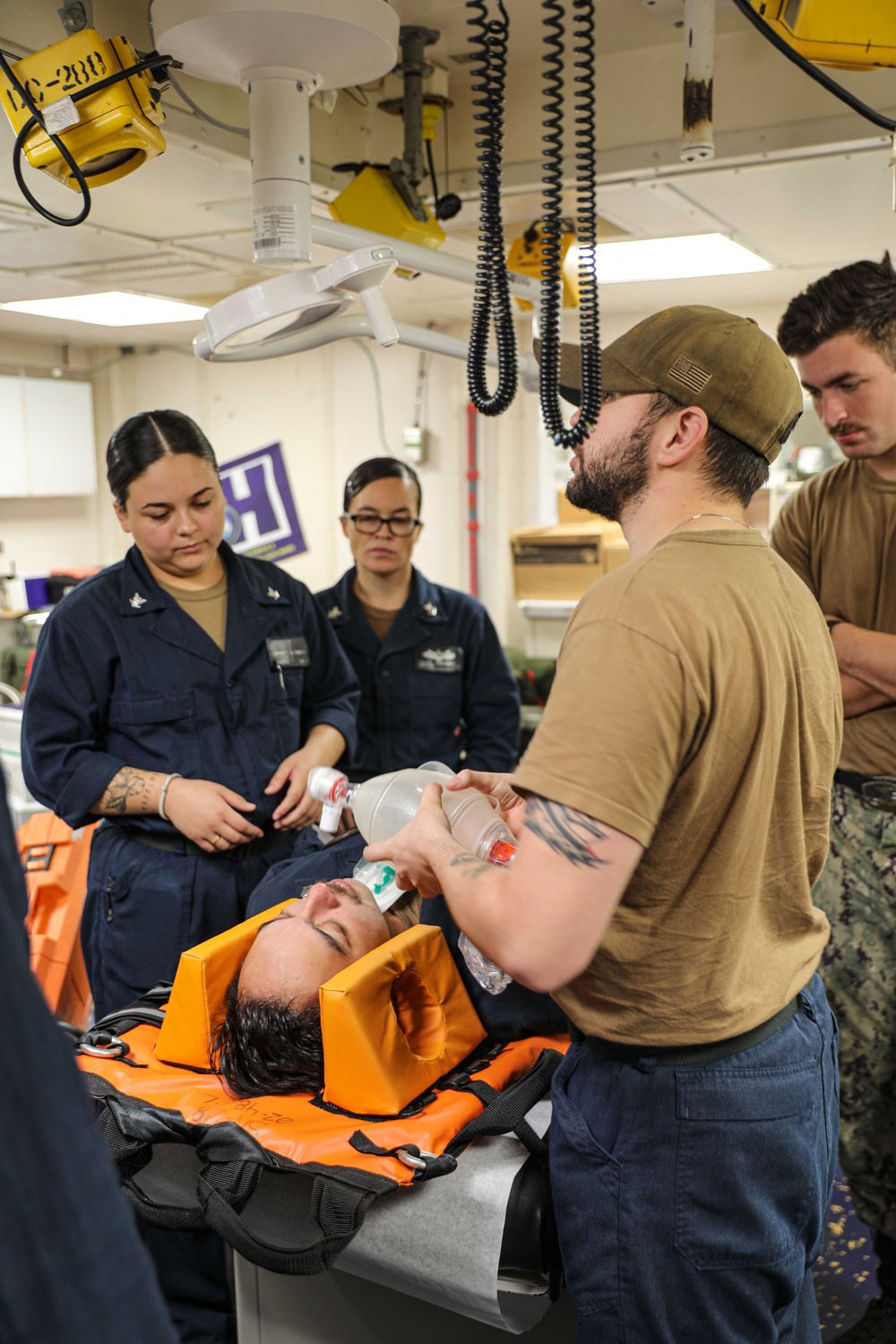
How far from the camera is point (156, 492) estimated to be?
2270 mm

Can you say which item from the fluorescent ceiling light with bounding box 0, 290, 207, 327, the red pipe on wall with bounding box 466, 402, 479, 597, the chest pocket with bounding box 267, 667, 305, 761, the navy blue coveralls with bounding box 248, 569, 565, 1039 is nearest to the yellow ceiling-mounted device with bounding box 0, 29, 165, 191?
the chest pocket with bounding box 267, 667, 305, 761

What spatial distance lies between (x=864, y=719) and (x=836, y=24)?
48.3 inches

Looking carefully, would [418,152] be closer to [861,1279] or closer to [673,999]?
[673,999]

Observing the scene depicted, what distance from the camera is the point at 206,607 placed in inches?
95.6

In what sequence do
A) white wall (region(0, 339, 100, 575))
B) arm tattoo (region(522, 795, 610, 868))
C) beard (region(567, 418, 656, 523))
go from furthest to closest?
white wall (region(0, 339, 100, 575)) → beard (region(567, 418, 656, 523)) → arm tattoo (region(522, 795, 610, 868))

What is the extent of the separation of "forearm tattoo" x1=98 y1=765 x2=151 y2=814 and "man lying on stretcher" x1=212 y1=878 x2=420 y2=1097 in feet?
2.08

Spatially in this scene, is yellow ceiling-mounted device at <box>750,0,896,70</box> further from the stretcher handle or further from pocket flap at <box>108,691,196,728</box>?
the stretcher handle

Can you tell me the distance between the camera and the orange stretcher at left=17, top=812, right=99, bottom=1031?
10.0 feet

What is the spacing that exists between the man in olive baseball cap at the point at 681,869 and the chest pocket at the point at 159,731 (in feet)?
3.48

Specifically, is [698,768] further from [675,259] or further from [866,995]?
[675,259]

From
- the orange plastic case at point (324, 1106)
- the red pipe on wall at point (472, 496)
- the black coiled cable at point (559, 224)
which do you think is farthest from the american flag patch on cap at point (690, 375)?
the red pipe on wall at point (472, 496)

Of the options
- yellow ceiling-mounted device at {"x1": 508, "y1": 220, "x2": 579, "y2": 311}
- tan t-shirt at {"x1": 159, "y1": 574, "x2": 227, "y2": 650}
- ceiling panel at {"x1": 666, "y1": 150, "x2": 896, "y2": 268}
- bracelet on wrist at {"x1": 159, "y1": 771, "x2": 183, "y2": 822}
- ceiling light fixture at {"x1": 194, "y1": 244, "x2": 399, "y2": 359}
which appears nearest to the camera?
ceiling light fixture at {"x1": 194, "y1": 244, "x2": 399, "y2": 359}

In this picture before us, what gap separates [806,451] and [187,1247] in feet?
11.9

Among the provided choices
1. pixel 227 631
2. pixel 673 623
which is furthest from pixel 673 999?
pixel 227 631
